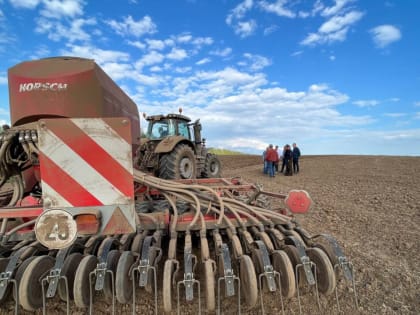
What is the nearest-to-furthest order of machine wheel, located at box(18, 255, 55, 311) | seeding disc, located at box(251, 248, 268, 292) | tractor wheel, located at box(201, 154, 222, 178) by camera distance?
1. machine wheel, located at box(18, 255, 55, 311)
2. seeding disc, located at box(251, 248, 268, 292)
3. tractor wheel, located at box(201, 154, 222, 178)

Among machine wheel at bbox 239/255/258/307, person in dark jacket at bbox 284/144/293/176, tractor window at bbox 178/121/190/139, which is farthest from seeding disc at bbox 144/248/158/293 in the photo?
person in dark jacket at bbox 284/144/293/176

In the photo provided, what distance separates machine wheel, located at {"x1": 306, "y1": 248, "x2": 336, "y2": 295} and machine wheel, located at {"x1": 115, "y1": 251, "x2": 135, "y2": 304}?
1.27m

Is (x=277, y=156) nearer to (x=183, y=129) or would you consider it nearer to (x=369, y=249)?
(x=183, y=129)

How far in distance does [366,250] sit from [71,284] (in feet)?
9.68

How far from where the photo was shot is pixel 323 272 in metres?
1.61

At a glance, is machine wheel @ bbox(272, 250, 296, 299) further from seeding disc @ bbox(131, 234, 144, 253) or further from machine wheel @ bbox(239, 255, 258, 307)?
seeding disc @ bbox(131, 234, 144, 253)

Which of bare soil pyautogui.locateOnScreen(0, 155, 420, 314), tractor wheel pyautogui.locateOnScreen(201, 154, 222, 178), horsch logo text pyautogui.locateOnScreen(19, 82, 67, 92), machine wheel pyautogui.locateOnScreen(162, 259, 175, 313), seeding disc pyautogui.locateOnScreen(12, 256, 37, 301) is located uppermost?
horsch logo text pyautogui.locateOnScreen(19, 82, 67, 92)

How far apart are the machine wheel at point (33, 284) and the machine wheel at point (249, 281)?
50.2 inches

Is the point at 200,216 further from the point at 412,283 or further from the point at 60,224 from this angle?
the point at 412,283

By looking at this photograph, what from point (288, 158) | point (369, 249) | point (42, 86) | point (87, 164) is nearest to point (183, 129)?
point (42, 86)

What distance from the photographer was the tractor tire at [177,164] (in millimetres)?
4715

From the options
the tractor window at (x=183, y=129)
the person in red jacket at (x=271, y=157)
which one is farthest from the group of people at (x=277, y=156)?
the tractor window at (x=183, y=129)

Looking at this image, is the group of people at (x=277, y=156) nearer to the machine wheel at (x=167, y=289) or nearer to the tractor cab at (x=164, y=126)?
the tractor cab at (x=164, y=126)

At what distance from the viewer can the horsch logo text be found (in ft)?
8.41
